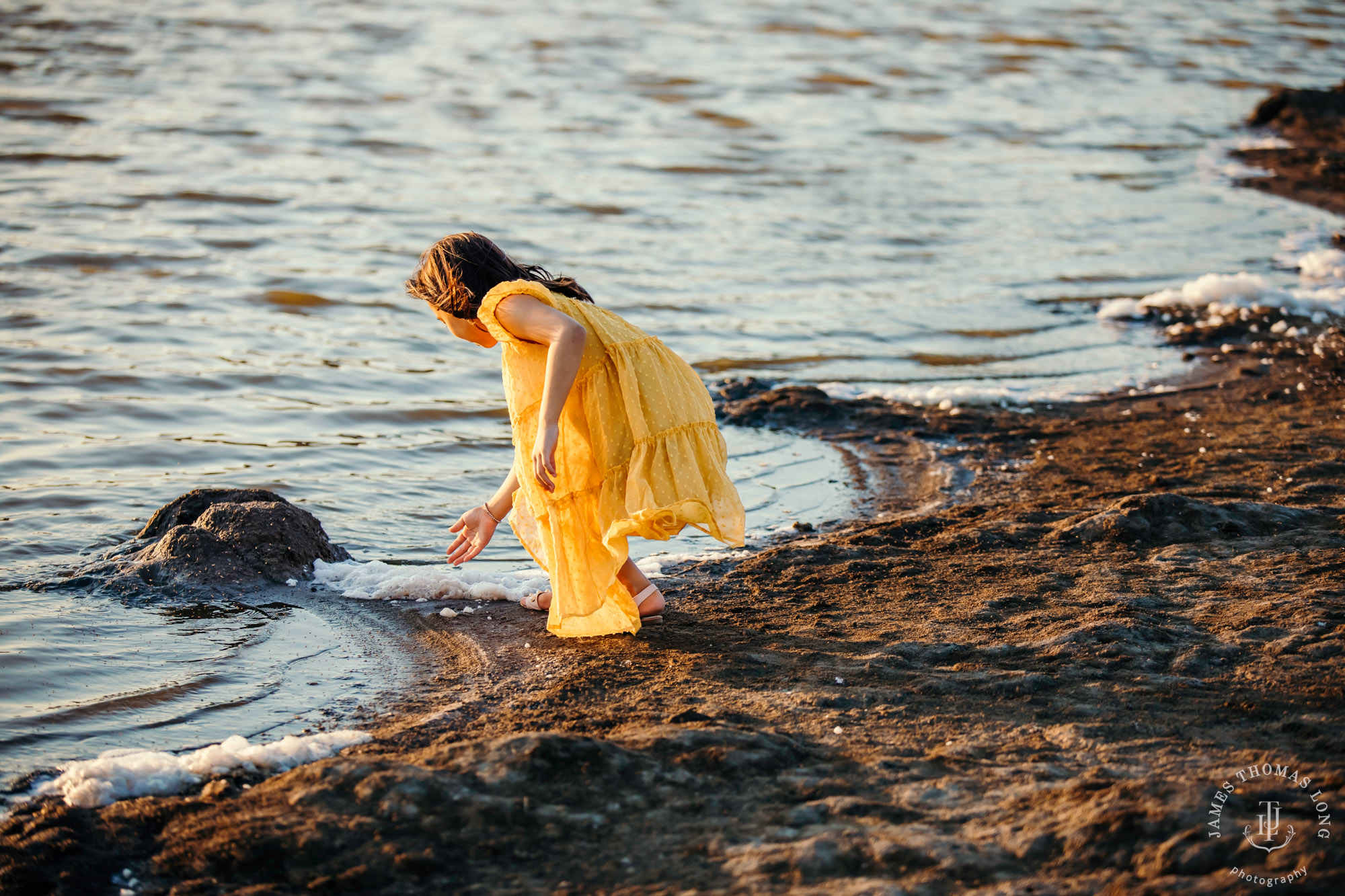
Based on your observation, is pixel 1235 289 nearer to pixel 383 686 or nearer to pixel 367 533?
pixel 367 533

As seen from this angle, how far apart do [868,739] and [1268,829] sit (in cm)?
88

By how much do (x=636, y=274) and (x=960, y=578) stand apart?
5937mm

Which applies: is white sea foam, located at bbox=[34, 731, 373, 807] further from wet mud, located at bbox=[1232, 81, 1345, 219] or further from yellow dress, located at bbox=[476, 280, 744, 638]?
wet mud, located at bbox=[1232, 81, 1345, 219]

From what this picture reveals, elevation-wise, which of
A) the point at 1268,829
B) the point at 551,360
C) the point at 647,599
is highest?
the point at 551,360

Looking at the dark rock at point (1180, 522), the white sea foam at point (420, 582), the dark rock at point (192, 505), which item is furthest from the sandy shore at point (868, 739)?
the dark rock at point (192, 505)

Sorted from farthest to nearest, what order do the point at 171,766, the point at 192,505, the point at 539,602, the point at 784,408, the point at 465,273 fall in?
1. the point at 784,408
2. the point at 192,505
3. the point at 539,602
4. the point at 465,273
5. the point at 171,766

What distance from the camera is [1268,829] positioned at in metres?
2.05

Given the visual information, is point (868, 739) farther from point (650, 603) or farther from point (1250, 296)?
point (1250, 296)

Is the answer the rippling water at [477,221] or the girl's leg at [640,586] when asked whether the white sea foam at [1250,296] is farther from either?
the girl's leg at [640,586]

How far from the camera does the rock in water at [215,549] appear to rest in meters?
3.98

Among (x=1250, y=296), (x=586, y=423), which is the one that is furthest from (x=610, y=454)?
(x=1250, y=296)

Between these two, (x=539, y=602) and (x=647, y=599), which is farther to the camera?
(x=539, y=602)

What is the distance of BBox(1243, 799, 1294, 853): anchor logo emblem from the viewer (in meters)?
2.00

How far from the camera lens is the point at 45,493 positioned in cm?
484
